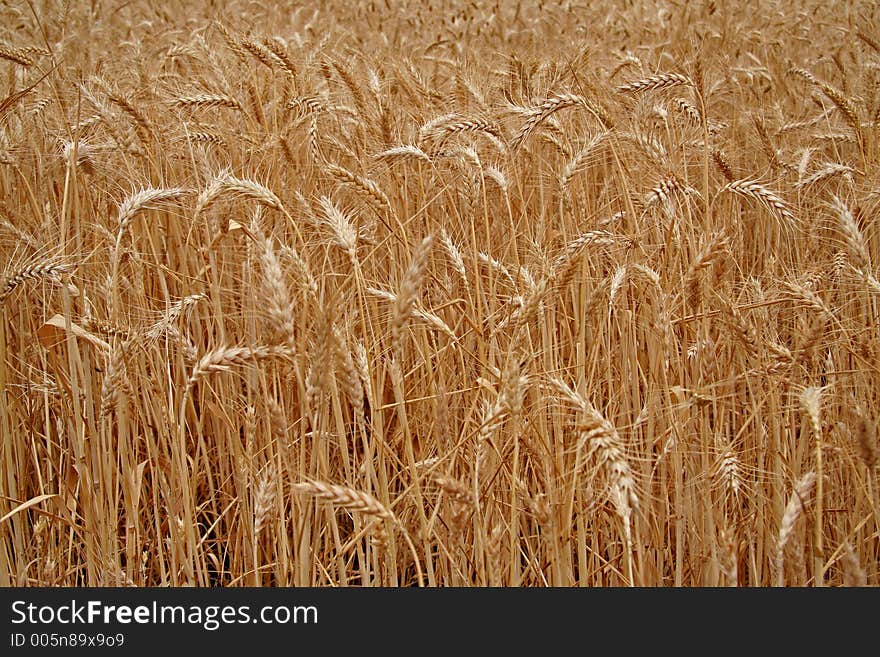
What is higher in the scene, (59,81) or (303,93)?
(303,93)

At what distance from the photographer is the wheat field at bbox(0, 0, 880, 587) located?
1724mm

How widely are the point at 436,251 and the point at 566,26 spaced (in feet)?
12.2

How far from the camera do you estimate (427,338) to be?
2.37 m

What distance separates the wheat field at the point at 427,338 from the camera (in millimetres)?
1724

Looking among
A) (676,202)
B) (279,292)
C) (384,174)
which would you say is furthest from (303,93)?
(279,292)

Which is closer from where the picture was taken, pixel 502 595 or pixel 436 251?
pixel 502 595

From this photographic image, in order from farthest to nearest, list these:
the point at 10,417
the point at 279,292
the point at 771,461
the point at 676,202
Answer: the point at 676,202, the point at 10,417, the point at 771,461, the point at 279,292

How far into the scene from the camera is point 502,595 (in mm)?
1576

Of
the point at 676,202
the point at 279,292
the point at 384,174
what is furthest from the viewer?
the point at 384,174

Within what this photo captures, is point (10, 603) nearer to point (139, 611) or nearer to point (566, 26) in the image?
point (139, 611)

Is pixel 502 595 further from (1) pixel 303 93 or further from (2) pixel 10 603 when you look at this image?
(1) pixel 303 93

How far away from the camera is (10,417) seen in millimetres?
2205

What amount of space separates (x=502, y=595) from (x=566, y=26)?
5.02 metres

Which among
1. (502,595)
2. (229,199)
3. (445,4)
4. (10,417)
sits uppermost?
(445,4)
